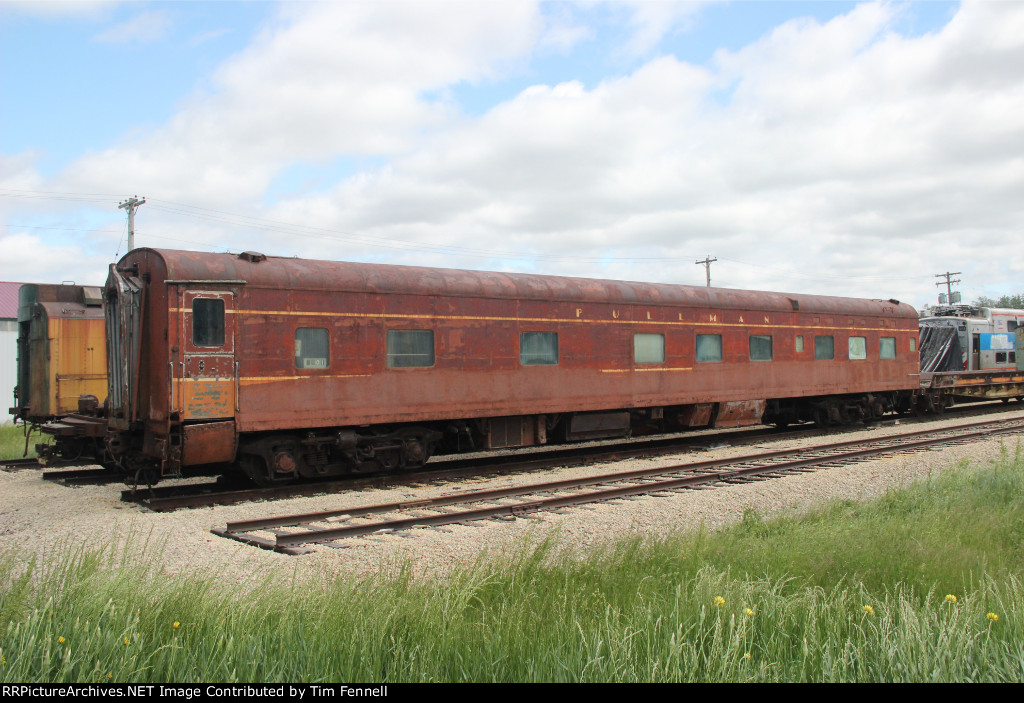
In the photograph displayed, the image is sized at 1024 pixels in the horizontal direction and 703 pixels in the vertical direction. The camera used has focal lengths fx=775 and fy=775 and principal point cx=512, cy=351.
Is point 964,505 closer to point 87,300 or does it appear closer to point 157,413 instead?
point 157,413

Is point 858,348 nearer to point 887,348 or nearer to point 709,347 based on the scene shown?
point 887,348

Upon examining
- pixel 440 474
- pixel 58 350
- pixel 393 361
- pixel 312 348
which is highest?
→ pixel 58 350

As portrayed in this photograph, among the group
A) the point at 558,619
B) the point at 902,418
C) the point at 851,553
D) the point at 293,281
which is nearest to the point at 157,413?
the point at 293,281

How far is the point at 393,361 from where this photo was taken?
11.7m

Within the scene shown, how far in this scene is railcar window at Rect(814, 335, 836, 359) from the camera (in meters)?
18.3

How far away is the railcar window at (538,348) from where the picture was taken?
13195 millimetres

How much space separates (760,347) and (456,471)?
328 inches

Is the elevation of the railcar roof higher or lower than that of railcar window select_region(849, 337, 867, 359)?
higher

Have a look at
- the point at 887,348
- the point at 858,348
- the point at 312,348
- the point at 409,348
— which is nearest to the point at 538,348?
the point at 409,348

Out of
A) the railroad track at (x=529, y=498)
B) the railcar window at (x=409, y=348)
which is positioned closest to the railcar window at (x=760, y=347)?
the railroad track at (x=529, y=498)

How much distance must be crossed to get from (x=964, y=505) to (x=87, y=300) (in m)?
15.3

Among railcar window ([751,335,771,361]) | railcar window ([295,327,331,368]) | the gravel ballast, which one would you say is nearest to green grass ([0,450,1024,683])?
the gravel ballast

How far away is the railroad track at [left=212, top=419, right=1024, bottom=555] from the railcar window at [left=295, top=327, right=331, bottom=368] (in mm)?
2664

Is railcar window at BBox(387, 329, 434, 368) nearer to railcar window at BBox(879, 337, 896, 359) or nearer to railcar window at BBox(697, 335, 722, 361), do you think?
railcar window at BBox(697, 335, 722, 361)
